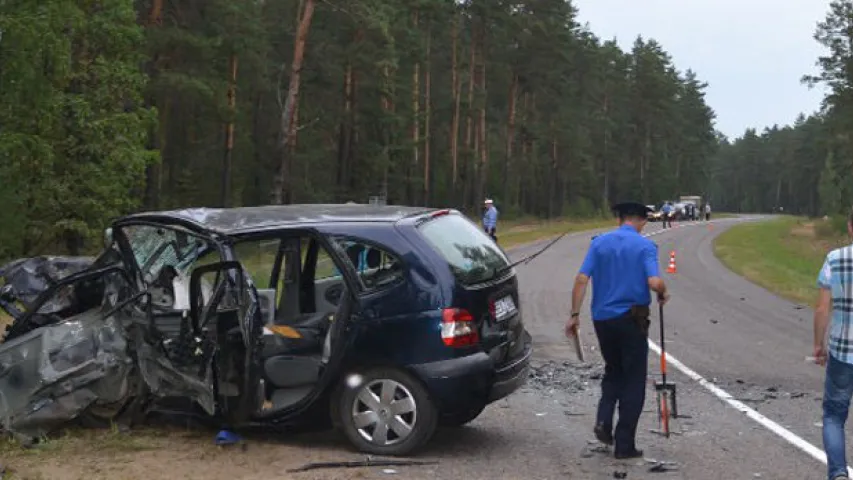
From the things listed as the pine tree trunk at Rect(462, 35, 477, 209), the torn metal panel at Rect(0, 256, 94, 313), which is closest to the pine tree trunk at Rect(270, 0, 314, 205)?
the torn metal panel at Rect(0, 256, 94, 313)

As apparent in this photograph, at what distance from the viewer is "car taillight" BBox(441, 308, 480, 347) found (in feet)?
19.4

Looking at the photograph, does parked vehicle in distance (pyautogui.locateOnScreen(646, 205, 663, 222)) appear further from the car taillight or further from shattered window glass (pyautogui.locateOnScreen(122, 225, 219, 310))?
shattered window glass (pyautogui.locateOnScreen(122, 225, 219, 310))

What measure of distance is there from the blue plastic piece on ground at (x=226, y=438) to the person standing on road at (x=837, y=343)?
3.92m

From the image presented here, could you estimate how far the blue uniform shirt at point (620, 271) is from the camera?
19.7 feet

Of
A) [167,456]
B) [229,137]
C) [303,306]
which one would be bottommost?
[167,456]

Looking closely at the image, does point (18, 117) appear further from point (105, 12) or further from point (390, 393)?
point (390, 393)

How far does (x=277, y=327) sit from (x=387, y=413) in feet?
3.84

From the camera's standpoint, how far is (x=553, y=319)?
46.5 ft

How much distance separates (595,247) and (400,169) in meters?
51.1

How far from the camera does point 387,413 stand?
6.07 metres

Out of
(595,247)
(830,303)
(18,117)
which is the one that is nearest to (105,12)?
(18,117)

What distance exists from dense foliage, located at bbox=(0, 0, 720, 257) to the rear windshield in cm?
1389

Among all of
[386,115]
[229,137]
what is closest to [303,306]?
[229,137]

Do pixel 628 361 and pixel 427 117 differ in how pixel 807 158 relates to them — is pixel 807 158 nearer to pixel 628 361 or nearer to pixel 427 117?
pixel 427 117
